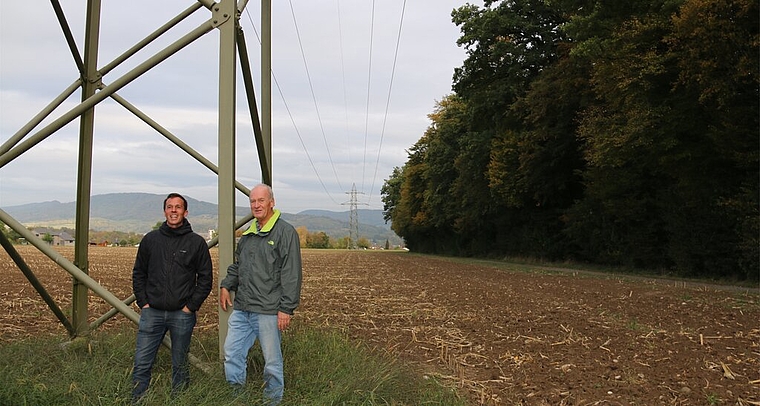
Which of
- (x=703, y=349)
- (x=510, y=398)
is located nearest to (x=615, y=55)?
(x=703, y=349)

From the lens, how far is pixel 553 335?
8617 millimetres

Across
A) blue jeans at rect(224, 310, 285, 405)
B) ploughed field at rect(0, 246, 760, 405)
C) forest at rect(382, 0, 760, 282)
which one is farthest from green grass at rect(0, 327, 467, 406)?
forest at rect(382, 0, 760, 282)

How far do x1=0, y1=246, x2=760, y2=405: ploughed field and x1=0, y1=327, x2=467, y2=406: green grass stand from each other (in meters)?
0.78

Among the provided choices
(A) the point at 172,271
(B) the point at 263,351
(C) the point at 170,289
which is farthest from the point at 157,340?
(B) the point at 263,351

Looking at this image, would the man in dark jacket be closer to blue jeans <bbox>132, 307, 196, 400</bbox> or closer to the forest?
blue jeans <bbox>132, 307, 196, 400</bbox>

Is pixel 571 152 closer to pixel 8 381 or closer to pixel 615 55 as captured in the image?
pixel 615 55

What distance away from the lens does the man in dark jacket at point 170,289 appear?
4496 mm

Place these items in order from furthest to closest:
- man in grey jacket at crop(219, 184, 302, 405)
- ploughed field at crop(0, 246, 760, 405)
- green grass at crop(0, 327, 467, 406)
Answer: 1. ploughed field at crop(0, 246, 760, 405)
2. man in grey jacket at crop(219, 184, 302, 405)
3. green grass at crop(0, 327, 467, 406)

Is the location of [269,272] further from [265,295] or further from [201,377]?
[201,377]

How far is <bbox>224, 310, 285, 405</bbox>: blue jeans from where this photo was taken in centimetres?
447

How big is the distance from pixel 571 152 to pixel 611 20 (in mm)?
9237

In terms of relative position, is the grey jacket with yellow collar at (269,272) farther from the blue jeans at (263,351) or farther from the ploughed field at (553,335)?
the ploughed field at (553,335)

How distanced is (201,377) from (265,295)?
2.84ft

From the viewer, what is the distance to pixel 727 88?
15703 mm
